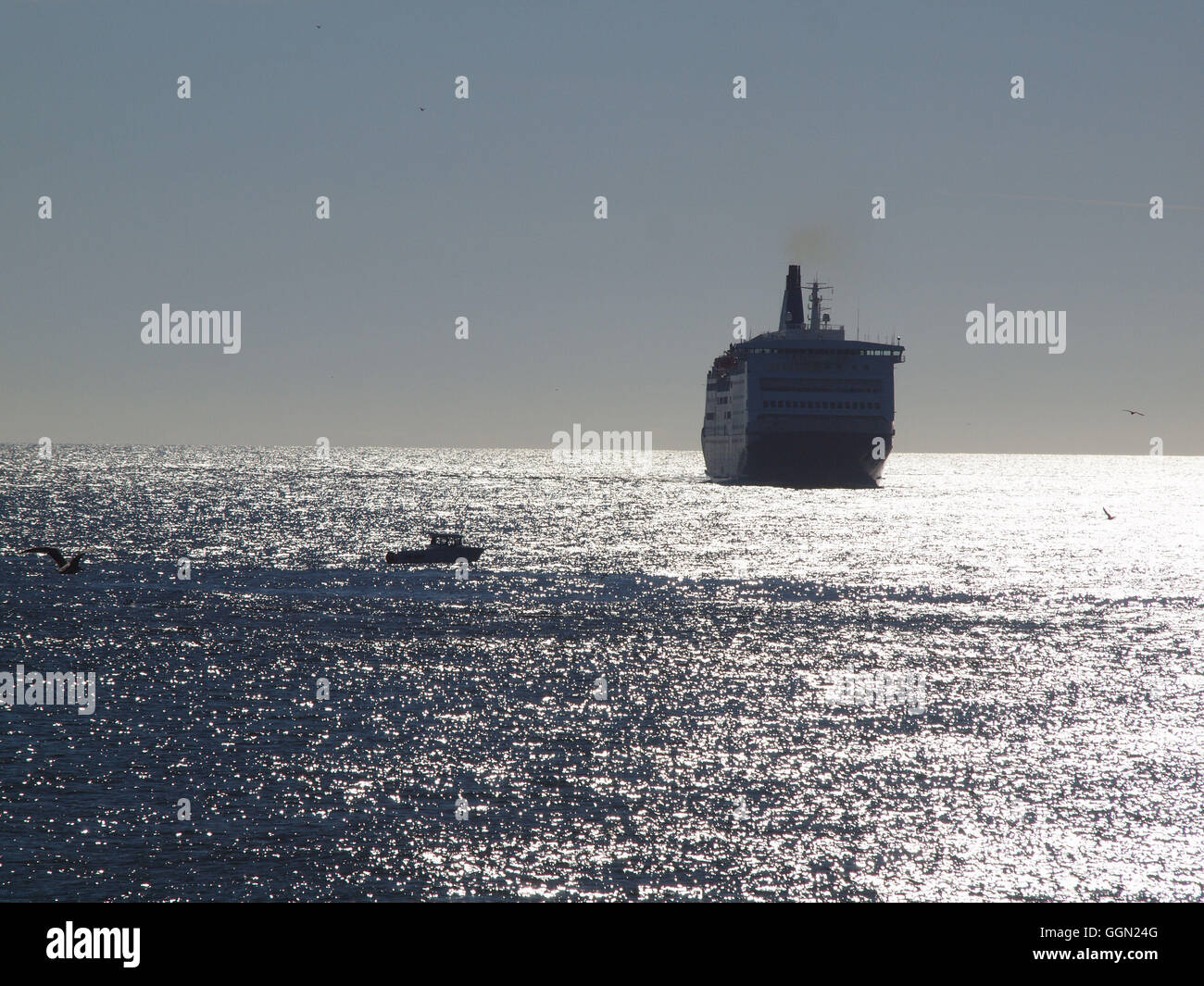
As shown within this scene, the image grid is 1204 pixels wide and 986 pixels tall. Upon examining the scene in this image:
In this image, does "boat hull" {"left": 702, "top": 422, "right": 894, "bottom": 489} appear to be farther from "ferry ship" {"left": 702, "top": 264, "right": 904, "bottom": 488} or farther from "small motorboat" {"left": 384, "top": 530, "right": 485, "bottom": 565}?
"small motorboat" {"left": 384, "top": 530, "right": 485, "bottom": 565}

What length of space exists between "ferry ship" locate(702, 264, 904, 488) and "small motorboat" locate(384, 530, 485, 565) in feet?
193

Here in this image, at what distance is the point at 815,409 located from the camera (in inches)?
5605

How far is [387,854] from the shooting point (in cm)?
2583

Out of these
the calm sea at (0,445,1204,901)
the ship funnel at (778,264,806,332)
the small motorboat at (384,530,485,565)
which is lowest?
the calm sea at (0,445,1204,901)

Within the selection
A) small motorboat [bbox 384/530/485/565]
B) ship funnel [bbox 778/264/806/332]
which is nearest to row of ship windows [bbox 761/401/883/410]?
ship funnel [bbox 778/264/806/332]

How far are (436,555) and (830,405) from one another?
67744 mm

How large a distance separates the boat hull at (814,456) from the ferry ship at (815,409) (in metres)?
0.11

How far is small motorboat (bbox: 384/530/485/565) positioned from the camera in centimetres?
9069

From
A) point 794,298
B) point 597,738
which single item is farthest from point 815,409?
point 597,738

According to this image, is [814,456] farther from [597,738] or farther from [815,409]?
[597,738]

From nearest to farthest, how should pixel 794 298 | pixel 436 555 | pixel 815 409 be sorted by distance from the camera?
pixel 436 555, pixel 815 409, pixel 794 298

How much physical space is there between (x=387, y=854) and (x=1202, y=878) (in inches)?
708
